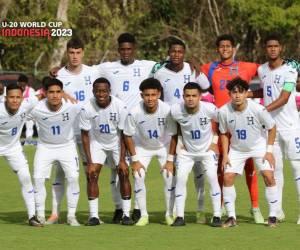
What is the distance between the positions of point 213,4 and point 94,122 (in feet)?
112

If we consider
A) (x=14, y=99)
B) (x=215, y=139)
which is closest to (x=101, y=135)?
(x=14, y=99)

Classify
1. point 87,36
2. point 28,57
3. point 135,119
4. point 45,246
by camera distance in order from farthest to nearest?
point 87,36
point 28,57
point 135,119
point 45,246

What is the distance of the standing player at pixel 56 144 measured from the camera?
1331 centimetres

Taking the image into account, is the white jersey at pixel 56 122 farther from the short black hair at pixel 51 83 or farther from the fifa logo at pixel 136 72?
the fifa logo at pixel 136 72

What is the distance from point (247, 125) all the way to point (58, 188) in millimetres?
2663

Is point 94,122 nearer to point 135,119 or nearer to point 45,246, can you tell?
point 135,119

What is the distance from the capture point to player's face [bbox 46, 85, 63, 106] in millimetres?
13211

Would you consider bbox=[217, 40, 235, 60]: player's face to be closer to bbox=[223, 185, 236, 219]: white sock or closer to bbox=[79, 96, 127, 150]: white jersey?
bbox=[79, 96, 127, 150]: white jersey

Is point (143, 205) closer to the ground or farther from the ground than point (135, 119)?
closer to the ground

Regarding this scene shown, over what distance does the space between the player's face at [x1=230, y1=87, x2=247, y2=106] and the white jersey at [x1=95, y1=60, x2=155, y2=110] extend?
161 cm

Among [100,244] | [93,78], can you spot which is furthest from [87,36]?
[100,244]

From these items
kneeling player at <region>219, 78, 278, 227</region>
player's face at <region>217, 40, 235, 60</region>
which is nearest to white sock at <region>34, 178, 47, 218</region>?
kneeling player at <region>219, 78, 278, 227</region>

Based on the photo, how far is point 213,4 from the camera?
46906 mm

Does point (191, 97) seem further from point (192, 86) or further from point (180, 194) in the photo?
point (180, 194)
